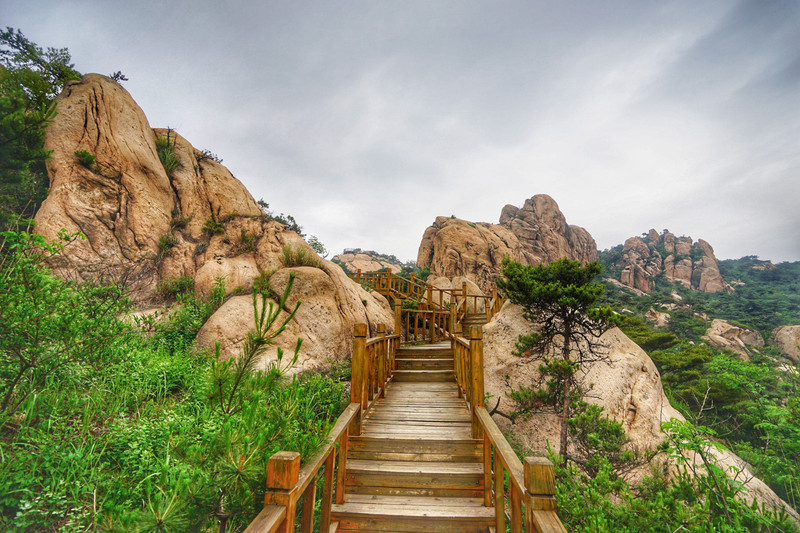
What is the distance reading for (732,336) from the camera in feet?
79.2

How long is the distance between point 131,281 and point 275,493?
29.2 feet

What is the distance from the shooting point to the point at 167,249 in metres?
8.98

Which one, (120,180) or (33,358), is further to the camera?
(120,180)

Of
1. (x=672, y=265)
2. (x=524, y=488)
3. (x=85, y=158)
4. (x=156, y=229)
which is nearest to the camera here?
(x=524, y=488)

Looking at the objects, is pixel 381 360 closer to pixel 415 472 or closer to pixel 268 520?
pixel 415 472

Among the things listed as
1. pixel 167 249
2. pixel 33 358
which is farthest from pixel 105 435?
pixel 167 249

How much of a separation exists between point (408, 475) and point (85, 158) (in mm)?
11272

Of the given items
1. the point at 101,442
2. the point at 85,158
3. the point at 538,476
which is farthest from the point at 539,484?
the point at 85,158

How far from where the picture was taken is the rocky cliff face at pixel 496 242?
28156 mm

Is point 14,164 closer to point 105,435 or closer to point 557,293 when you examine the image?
point 105,435

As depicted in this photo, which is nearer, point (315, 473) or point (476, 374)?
point (315, 473)

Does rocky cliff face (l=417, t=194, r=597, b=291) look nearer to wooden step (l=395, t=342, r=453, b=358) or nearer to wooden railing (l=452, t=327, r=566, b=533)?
wooden step (l=395, t=342, r=453, b=358)

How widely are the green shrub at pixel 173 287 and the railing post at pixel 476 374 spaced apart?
7999 millimetres

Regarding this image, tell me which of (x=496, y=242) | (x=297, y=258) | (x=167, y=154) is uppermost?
(x=496, y=242)
